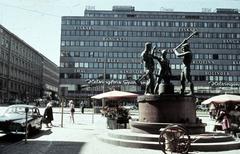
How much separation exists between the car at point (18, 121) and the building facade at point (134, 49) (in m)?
73.2

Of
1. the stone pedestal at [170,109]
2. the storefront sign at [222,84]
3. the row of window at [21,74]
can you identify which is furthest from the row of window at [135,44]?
the stone pedestal at [170,109]

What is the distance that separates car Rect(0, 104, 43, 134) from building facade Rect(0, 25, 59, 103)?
220 ft

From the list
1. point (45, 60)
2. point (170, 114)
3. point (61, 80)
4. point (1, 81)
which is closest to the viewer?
point (170, 114)

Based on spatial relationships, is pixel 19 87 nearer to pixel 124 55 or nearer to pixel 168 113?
pixel 124 55

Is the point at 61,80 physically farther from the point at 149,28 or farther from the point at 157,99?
the point at 157,99

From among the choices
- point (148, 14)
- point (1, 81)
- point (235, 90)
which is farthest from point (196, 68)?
point (1, 81)

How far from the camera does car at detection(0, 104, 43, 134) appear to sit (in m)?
15.7

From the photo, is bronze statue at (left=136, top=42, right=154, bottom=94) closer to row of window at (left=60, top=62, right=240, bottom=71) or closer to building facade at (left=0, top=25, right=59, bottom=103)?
building facade at (left=0, top=25, right=59, bottom=103)

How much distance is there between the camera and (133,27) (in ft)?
311

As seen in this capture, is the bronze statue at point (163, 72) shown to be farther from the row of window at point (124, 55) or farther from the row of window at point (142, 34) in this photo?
the row of window at point (142, 34)

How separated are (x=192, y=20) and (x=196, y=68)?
13.4m

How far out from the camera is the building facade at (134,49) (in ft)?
305

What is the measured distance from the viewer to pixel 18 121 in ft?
52.5

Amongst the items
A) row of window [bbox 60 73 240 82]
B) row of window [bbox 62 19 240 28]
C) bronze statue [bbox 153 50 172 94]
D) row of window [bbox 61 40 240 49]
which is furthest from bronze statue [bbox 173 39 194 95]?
row of window [bbox 62 19 240 28]
